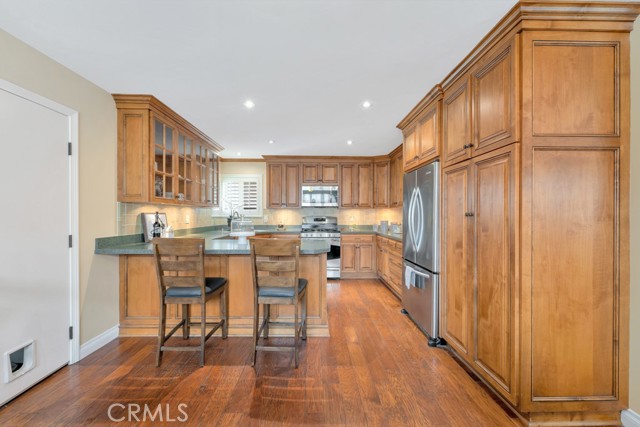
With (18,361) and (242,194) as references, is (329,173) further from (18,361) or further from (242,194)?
(18,361)

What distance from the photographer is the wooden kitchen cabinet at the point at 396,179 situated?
516 centimetres

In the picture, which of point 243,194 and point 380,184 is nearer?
point 380,184

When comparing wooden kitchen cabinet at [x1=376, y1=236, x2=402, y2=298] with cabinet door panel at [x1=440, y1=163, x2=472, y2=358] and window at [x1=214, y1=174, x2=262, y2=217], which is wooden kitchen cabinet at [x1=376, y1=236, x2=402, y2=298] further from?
window at [x1=214, y1=174, x2=262, y2=217]

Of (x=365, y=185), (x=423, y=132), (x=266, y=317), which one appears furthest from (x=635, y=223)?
(x=365, y=185)

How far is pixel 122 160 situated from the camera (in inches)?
115

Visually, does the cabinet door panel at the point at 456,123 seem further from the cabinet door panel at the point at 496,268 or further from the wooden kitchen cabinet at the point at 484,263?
the cabinet door panel at the point at 496,268

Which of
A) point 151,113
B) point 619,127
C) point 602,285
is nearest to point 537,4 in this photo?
point 619,127

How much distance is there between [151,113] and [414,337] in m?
3.65

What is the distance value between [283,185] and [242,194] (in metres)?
1.02

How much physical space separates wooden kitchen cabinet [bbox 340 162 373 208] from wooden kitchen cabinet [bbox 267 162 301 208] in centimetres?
94

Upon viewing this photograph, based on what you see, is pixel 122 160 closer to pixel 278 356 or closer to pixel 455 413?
pixel 278 356

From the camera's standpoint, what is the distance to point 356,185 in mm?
5836

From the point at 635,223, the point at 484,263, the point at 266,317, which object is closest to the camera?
the point at 635,223

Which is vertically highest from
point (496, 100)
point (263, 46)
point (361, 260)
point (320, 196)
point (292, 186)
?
point (263, 46)
